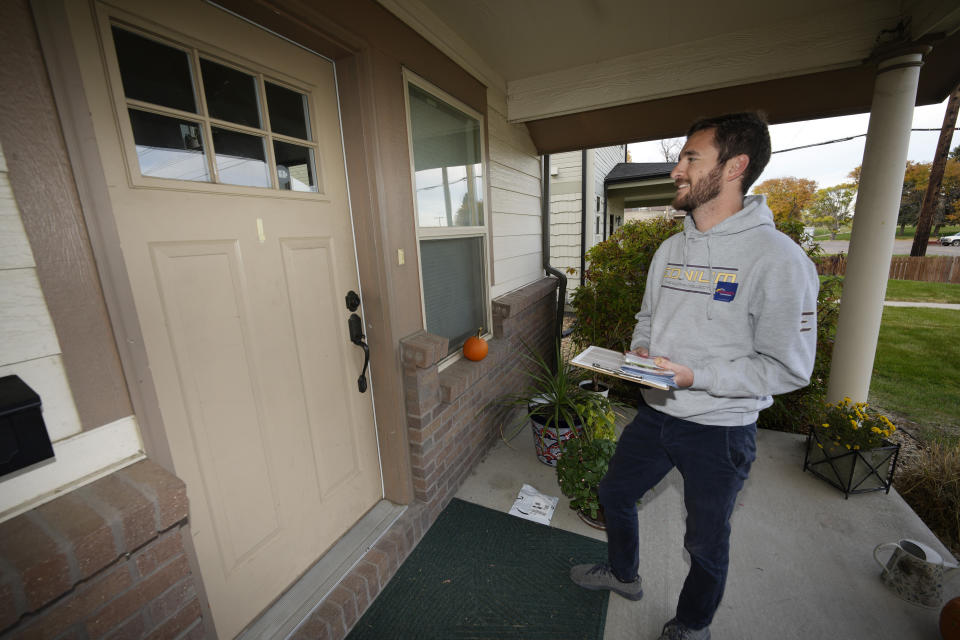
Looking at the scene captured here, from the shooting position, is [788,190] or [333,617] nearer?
[333,617]

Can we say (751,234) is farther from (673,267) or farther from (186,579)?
(186,579)

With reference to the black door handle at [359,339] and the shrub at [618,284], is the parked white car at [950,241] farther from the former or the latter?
Answer: the black door handle at [359,339]

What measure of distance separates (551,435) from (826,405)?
1928mm

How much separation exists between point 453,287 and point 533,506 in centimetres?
Result: 146

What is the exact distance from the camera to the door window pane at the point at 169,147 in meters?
1.10

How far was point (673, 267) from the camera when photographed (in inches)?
55.2

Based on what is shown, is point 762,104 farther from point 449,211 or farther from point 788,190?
point 788,190

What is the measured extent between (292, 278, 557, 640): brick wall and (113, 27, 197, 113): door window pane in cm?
122

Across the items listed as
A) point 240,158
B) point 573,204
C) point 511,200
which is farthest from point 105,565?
point 573,204

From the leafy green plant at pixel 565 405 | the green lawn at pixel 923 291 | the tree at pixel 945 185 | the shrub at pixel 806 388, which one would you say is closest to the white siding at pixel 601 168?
the shrub at pixel 806 388

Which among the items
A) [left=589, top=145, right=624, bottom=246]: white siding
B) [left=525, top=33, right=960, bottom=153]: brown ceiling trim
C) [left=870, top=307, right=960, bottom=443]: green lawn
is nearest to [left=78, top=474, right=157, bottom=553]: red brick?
[left=525, top=33, right=960, bottom=153]: brown ceiling trim

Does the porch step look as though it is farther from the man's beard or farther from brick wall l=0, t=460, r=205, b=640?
the man's beard

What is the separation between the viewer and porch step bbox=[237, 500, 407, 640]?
1.47 m

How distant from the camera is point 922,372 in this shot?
5070 mm
